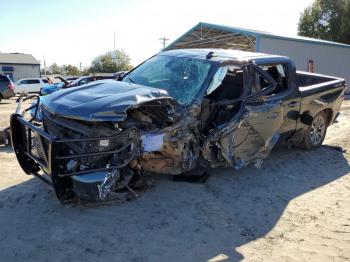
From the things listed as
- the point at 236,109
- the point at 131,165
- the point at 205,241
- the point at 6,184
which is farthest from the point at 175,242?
the point at 6,184

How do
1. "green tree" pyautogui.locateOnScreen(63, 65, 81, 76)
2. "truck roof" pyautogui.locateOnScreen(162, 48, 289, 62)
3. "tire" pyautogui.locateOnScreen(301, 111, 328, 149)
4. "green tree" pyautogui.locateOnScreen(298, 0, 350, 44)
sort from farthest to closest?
1. "green tree" pyautogui.locateOnScreen(63, 65, 81, 76)
2. "green tree" pyautogui.locateOnScreen(298, 0, 350, 44)
3. "tire" pyautogui.locateOnScreen(301, 111, 328, 149)
4. "truck roof" pyautogui.locateOnScreen(162, 48, 289, 62)

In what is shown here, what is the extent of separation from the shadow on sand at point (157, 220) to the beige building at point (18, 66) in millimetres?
51705

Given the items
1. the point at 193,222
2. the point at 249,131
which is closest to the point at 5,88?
the point at 249,131

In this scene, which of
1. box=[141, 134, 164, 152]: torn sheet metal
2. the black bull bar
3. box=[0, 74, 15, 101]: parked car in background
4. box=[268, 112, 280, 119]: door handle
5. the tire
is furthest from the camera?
box=[0, 74, 15, 101]: parked car in background

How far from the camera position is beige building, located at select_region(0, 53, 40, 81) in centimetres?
5338

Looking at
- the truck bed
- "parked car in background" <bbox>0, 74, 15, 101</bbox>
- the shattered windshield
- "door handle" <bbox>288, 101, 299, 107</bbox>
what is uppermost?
the shattered windshield

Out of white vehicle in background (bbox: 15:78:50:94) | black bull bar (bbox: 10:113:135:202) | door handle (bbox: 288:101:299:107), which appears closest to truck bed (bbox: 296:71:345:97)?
door handle (bbox: 288:101:299:107)

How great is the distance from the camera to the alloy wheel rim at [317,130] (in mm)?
8203

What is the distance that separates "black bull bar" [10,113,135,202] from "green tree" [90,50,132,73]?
75787 millimetres

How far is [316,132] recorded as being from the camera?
838 cm

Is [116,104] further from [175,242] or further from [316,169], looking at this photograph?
[316,169]

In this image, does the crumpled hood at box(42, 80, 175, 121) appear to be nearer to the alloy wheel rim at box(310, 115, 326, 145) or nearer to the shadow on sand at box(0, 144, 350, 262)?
the shadow on sand at box(0, 144, 350, 262)

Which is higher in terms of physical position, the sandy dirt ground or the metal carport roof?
the metal carport roof

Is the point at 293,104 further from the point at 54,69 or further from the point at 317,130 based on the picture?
the point at 54,69
